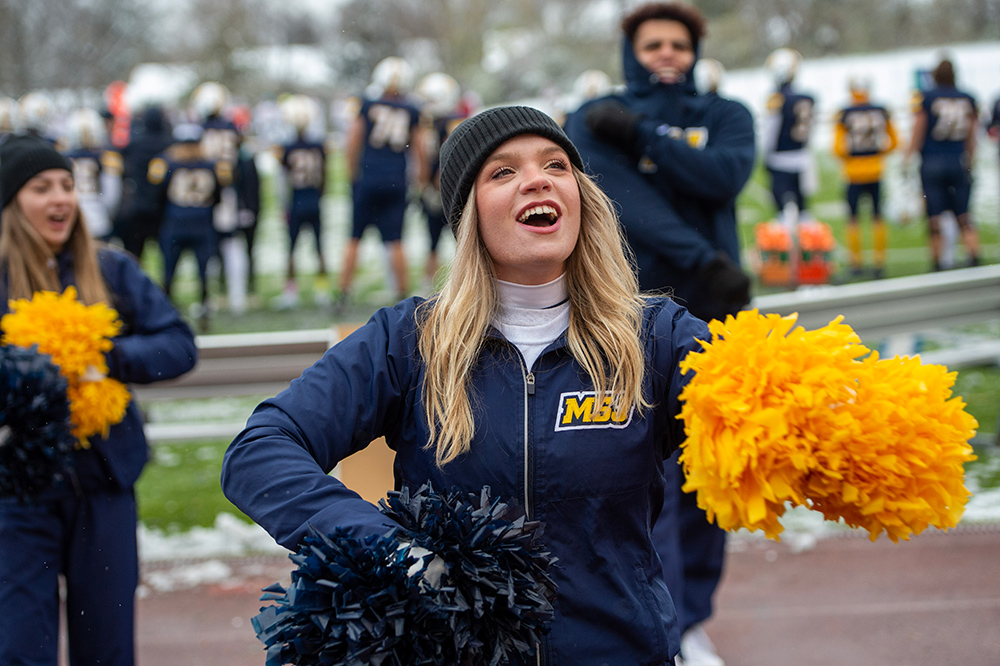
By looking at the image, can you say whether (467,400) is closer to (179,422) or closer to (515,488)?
(515,488)

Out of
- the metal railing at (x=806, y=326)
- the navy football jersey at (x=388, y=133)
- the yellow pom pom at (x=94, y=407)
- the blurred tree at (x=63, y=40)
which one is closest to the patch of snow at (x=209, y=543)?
A: the metal railing at (x=806, y=326)

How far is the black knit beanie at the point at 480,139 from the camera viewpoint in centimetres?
191

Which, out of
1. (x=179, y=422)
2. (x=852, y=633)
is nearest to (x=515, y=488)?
(x=852, y=633)

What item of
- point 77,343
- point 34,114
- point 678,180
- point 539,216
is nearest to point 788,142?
point 678,180

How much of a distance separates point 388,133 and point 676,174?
22.5 feet

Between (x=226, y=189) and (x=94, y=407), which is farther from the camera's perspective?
(x=226, y=189)

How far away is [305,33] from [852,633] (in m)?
41.2

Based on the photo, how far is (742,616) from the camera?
4.00 m

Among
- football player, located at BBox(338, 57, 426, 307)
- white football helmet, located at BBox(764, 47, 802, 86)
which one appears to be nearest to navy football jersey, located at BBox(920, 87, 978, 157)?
white football helmet, located at BBox(764, 47, 802, 86)

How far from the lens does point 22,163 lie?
123 inches

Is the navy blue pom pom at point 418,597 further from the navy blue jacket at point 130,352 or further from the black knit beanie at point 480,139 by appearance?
the navy blue jacket at point 130,352

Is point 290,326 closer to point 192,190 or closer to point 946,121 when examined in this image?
point 192,190

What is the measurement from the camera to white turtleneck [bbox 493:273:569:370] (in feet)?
6.17

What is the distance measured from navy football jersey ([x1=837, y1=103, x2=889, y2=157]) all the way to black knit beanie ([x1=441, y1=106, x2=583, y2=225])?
9338mm
